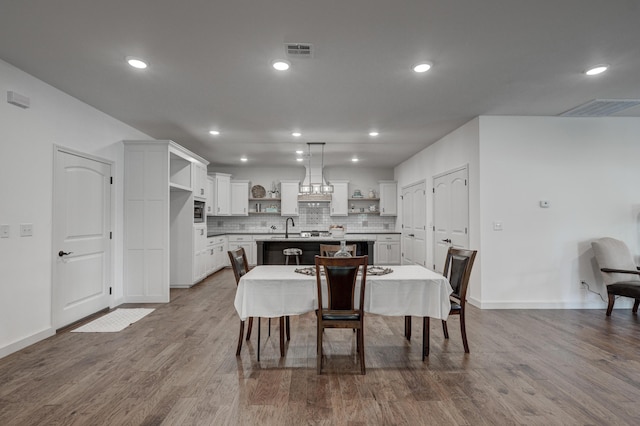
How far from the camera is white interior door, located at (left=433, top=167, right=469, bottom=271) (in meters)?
5.04

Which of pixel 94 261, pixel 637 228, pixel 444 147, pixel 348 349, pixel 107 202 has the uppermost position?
pixel 444 147

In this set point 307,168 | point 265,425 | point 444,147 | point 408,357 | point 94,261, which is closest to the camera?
point 265,425

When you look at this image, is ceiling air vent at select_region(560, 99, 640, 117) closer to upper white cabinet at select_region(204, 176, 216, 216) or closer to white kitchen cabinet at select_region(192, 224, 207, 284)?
white kitchen cabinet at select_region(192, 224, 207, 284)

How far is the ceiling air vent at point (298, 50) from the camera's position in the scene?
276cm

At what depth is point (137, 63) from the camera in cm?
308

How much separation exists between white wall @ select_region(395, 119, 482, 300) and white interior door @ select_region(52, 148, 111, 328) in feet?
17.4

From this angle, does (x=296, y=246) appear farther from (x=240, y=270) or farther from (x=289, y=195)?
(x=289, y=195)

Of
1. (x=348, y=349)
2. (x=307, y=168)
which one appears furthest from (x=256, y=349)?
(x=307, y=168)

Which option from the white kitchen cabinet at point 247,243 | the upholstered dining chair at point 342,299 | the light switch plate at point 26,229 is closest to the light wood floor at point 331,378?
the upholstered dining chair at point 342,299

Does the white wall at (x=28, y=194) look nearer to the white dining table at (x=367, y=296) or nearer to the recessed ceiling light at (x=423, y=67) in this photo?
the white dining table at (x=367, y=296)

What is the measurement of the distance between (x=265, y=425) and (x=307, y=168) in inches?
290

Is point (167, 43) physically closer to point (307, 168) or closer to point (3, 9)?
point (3, 9)

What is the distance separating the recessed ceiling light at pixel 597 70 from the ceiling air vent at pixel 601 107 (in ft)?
3.08

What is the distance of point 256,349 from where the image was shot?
3207 mm
